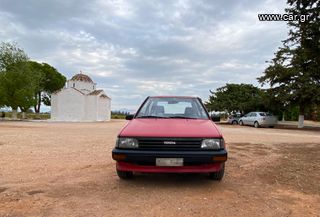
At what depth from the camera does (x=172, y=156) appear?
5113 mm

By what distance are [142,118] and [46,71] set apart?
6792 centimetres

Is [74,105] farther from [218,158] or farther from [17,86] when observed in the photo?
[218,158]

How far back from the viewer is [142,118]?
6430 mm

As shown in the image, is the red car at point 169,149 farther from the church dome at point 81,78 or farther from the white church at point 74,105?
the church dome at point 81,78

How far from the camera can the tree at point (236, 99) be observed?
122 ft

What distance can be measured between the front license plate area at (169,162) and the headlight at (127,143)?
454 millimetres

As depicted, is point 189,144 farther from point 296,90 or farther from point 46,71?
point 46,71

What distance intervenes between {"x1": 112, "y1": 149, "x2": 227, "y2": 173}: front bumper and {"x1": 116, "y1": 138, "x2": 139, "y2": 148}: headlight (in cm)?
9

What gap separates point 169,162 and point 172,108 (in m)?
2.02

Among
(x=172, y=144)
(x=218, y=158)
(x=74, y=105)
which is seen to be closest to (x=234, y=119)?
(x=74, y=105)

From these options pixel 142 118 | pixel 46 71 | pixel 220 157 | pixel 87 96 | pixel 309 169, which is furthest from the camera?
pixel 46 71

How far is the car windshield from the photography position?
6.63m

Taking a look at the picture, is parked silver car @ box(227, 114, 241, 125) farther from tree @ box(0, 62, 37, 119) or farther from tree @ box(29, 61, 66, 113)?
tree @ box(29, 61, 66, 113)

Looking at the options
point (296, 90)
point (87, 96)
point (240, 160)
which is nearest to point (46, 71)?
point (87, 96)
